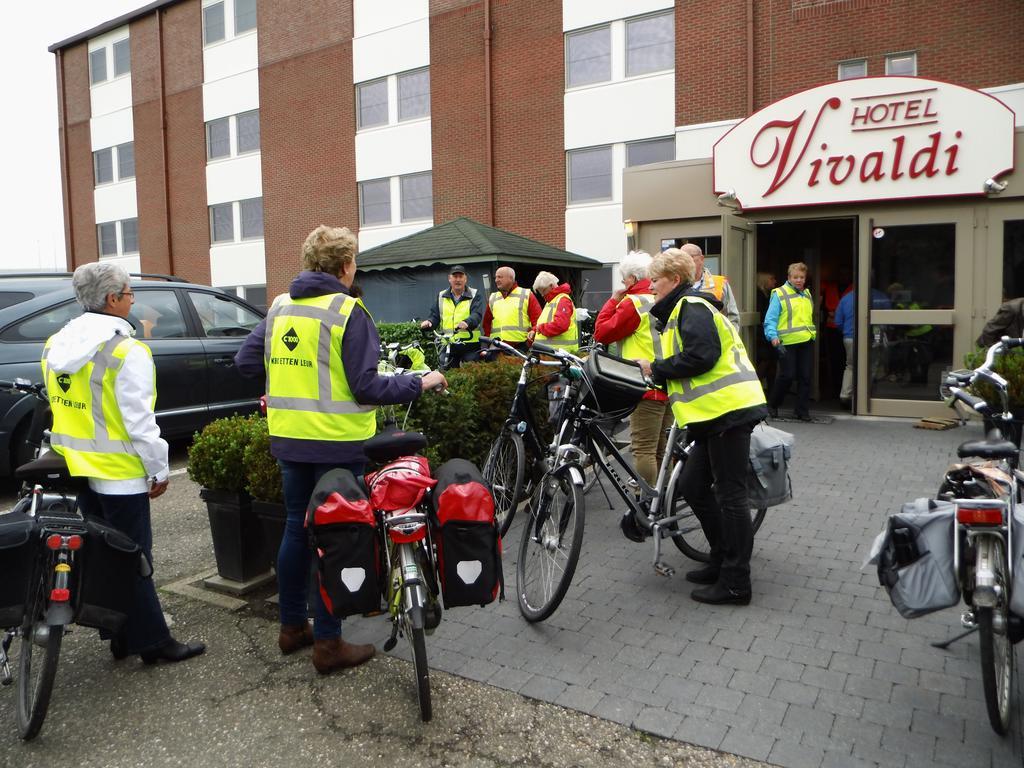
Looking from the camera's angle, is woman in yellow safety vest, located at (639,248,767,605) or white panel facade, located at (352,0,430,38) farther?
white panel facade, located at (352,0,430,38)

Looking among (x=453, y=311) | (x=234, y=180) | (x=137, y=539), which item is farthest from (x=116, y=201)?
(x=137, y=539)

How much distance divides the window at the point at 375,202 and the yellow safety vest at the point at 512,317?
14.7m

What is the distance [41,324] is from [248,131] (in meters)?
21.4

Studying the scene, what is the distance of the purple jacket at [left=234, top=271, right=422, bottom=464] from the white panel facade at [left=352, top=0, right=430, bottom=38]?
21429 millimetres

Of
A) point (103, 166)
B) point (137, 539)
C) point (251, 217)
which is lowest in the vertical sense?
point (137, 539)

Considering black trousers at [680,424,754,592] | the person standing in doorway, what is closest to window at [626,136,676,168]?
the person standing in doorway

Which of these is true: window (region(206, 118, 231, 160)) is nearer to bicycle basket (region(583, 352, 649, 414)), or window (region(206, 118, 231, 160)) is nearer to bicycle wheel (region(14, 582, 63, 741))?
bicycle basket (region(583, 352, 649, 414))

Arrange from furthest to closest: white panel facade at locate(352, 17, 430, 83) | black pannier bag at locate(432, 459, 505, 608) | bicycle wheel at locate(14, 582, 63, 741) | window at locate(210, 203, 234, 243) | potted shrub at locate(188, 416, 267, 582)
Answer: window at locate(210, 203, 234, 243) < white panel facade at locate(352, 17, 430, 83) < potted shrub at locate(188, 416, 267, 582) < black pannier bag at locate(432, 459, 505, 608) < bicycle wheel at locate(14, 582, 63, 741)

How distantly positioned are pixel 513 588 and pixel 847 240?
10.3 m

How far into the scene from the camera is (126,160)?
30656 millimetres

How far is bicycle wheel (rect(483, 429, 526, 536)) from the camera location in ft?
18.2

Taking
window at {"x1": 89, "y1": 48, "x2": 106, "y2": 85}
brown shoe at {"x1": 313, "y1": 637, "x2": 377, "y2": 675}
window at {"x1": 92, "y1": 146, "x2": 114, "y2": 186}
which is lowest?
brown shoe at {"x1": 313, "y1": 637, "x2": 377, "y2": 675}

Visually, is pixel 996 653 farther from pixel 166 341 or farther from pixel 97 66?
pixel 97 66

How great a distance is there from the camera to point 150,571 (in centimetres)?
363
